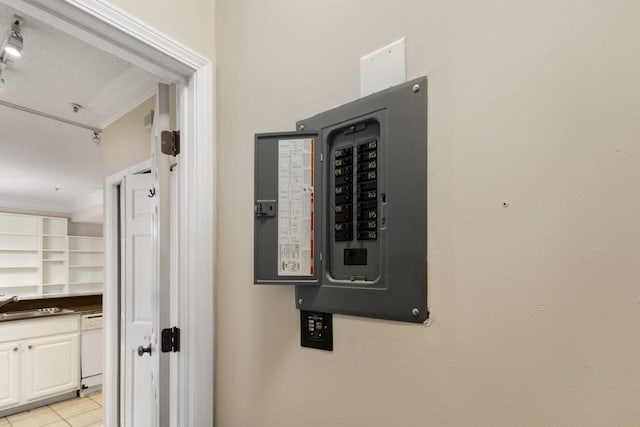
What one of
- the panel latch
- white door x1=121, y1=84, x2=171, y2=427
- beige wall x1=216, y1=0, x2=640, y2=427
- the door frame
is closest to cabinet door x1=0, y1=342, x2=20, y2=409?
white door x1=121, y1=84, x2=171, y2=427

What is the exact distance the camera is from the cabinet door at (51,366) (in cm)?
344

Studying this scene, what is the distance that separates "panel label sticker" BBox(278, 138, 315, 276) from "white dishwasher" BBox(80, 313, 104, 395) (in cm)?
407

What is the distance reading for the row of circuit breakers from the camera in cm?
79

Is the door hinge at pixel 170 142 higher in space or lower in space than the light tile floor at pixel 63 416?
higher

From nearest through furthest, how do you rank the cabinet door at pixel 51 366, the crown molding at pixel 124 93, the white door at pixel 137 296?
the crown molding at pixel 124 93, the white door at pixel 137 296, the cabinet door at pixel 51 366

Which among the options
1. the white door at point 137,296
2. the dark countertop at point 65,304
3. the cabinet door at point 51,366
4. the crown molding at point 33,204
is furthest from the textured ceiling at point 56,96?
the cabinet door at point 51,366

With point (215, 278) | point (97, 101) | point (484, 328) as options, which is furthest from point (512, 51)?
point (97, 101)

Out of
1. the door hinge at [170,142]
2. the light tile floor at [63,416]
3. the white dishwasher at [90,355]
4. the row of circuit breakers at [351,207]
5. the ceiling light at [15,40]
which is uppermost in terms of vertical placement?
the ceiling light at [15,40]

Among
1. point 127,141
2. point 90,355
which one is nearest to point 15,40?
point 127,141

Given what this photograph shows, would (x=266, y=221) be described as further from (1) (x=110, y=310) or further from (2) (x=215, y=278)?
(1) (x=110, y=310)

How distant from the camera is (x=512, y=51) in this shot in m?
0.67

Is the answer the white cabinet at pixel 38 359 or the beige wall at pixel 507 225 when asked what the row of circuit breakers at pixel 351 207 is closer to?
the beige wall at pixel 507 225

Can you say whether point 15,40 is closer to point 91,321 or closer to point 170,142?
point 170,142

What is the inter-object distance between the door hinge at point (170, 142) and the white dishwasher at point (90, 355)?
3.64 m
